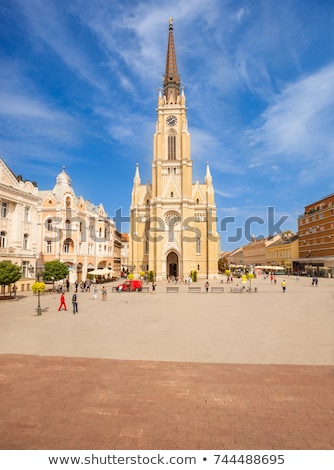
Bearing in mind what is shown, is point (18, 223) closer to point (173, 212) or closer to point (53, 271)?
point (53, 271)

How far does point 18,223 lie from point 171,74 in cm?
5107

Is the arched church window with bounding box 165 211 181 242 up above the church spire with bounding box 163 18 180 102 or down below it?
→ below

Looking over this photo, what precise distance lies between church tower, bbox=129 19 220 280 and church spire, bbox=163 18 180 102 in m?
2.30

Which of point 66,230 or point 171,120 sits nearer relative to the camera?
point 66,230

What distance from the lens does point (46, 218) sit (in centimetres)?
4525

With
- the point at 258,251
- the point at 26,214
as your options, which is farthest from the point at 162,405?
the point at 258,251

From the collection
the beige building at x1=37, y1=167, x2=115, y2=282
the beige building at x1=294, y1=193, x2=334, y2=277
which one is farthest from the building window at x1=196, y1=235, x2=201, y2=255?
the beige building at x1=294, y1=193, x2=334, y2=277

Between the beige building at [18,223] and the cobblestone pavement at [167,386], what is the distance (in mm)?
20862

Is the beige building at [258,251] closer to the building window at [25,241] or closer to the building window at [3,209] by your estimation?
the building window at [25,241]

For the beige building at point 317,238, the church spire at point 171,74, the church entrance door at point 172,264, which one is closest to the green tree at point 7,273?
the church entrance door at point 172,264

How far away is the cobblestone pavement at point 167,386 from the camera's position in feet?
18.0

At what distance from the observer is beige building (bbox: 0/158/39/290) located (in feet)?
107

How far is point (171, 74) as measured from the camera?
66875 millimetres

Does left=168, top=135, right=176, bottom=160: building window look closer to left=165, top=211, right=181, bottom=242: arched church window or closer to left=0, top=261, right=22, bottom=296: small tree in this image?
left=165, top=211, right=181, bottom=242: arched church window
